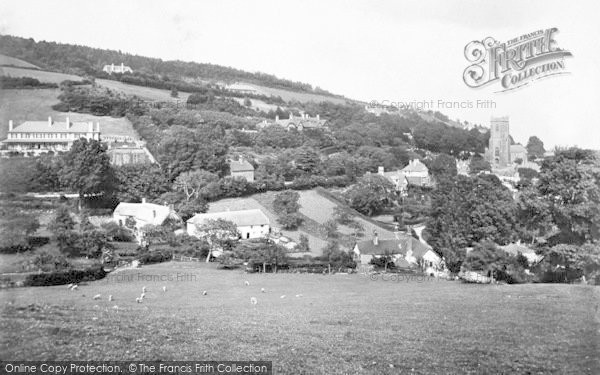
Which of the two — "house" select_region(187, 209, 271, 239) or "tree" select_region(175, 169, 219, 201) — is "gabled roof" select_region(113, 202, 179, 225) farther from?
"tree" select_region(175, 169, 219, 201)

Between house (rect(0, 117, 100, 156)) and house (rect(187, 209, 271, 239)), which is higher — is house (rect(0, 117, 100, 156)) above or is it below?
above

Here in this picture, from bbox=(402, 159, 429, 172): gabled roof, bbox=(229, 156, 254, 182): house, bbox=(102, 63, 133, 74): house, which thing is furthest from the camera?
bbox=(102, 63, 133, 74): house

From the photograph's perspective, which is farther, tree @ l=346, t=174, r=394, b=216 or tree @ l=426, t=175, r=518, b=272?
tree @ l=346, t=174, r=394, b=216

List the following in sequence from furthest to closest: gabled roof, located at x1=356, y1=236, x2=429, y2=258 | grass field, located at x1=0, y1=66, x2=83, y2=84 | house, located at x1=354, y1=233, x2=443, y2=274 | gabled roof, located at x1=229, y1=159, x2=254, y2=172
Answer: grass field, located at x1=0, y1=66, x2=83, y2=84
gabled roof, located at x1=229, y1=159, x2=254, y2=172
gabled roof, located at x1=356, y1=236, x2=429, y2=258
house, located at x1=354, y1=233, x2=443, y2=274

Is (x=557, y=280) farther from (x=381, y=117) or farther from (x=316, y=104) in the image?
(x=316, y=104)

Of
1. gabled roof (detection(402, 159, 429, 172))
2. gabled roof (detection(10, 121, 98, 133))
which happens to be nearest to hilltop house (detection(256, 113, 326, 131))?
gabled roof (detection(402, 159, 429, 172))

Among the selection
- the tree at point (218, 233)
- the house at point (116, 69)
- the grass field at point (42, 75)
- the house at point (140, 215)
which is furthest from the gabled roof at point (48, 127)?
the house at point (116, 69)

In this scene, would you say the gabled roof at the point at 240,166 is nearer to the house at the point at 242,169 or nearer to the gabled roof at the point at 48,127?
the house at the point at 242,169
